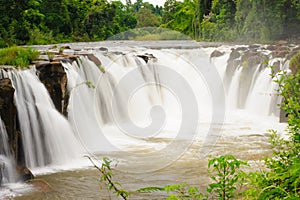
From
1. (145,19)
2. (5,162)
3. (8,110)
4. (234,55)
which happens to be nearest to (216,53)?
(234,55)

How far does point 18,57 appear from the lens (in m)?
9.94

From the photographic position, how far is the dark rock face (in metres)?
9.54

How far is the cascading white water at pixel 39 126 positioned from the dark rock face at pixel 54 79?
0.19 m

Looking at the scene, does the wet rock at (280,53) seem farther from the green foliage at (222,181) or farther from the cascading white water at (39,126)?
the green foliage at (222,181)

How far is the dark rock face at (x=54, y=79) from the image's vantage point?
954 centimetres

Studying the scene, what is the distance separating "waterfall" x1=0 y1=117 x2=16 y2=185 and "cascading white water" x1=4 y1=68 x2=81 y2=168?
0.60 metres

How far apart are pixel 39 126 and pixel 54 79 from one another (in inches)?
56.8

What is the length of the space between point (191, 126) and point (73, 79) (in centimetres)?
383

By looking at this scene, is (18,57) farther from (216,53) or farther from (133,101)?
(216,53)

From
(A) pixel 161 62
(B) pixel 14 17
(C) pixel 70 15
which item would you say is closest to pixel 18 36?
(B) pixel 14 17

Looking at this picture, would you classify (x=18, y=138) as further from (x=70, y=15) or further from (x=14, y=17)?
(x=70, y=15)

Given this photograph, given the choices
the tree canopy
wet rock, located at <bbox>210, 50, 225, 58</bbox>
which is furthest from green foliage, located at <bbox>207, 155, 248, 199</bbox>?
the tree canopy

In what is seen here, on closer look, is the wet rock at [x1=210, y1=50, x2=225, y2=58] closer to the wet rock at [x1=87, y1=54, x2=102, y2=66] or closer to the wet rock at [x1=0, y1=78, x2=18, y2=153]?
the wet rock at [x1=87, y1=54, x2=102, y2=66]

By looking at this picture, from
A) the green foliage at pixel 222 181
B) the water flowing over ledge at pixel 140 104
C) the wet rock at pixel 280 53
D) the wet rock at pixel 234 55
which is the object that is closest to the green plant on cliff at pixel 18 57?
the water flowing over ledge at pixel 140 104
